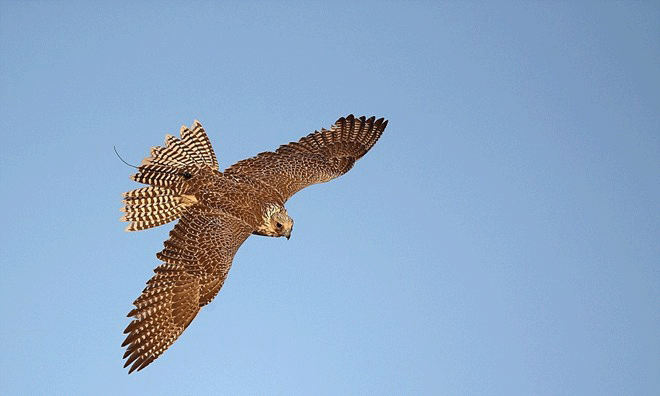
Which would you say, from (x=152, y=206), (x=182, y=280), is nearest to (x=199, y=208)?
(x=152, y=206)

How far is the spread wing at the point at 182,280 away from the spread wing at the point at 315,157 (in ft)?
6.63

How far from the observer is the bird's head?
2025cm

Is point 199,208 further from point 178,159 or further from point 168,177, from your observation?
point 178,159

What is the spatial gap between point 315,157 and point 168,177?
371cm

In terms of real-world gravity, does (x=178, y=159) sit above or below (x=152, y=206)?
above

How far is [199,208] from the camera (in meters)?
20.5

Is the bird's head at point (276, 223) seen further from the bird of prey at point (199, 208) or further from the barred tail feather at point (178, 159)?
the barred tail feather at point (178, 159)

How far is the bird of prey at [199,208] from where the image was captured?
1873cm

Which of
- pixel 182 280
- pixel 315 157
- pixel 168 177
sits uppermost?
pixel 315 157

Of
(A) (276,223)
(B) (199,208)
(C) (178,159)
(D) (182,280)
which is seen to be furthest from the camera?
(C) (178,159)

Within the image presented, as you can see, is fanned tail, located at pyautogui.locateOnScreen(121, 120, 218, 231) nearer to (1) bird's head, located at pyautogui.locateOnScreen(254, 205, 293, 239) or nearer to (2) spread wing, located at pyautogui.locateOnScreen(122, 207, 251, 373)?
(2) spread wing, located at pyautogui.locateOnScreen(122, 207, 251, 373)

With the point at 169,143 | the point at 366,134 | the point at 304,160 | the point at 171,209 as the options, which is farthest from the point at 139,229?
the point at 366,134

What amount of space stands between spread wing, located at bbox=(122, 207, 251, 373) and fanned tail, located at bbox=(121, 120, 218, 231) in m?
0.52

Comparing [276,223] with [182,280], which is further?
[276,223]
